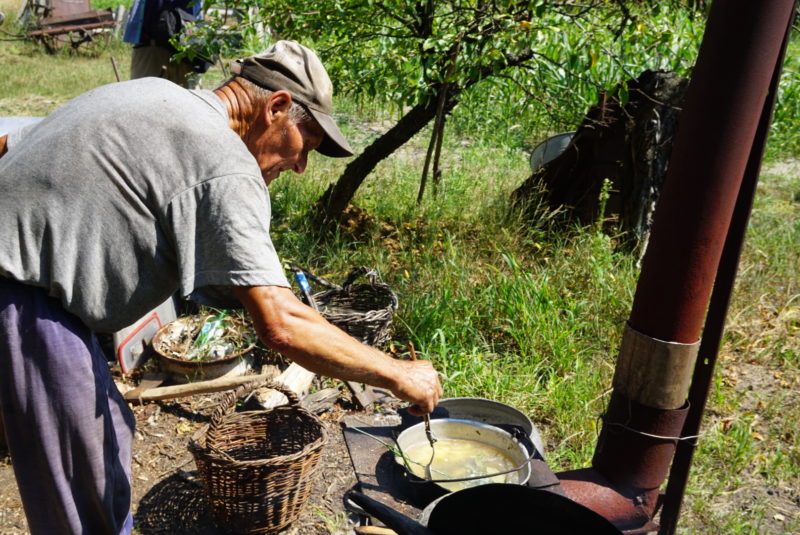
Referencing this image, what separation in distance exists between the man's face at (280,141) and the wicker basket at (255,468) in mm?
1409

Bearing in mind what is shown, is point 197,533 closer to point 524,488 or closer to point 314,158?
point 524,488


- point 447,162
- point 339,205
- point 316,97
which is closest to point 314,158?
point 447,162

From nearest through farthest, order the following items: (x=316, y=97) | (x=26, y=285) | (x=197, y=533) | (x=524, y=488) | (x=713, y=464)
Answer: (x=524, y=488) → (x=26, y=285) → (x=316, y=97) → (x=197, y=533) → (x=713, y=464)

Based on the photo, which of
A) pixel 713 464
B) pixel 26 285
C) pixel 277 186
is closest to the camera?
pixel 26 285

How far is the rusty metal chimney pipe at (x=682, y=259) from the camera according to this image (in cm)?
191

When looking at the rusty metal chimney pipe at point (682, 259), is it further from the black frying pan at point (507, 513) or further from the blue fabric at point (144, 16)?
the blue fabric at point (144, 16)

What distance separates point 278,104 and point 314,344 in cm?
90

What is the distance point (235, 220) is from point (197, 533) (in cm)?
218

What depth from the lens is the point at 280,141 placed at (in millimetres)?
2494

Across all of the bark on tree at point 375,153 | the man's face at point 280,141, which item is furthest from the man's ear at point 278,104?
the bark on tree at point 375,153

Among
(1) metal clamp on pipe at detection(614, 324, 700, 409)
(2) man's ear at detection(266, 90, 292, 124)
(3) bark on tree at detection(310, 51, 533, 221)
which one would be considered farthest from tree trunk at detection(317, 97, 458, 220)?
(1) metal clamp on pipe at detection(614, 324, 700, 409)

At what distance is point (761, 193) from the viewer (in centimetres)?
859

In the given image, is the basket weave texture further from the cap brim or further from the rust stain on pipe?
the rust stain on pipe

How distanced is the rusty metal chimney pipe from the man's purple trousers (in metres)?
1.66
